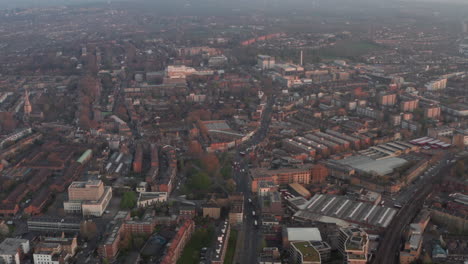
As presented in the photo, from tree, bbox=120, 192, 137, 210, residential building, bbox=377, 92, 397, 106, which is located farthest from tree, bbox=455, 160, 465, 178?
tree, bbox=120, 192, 137, 210

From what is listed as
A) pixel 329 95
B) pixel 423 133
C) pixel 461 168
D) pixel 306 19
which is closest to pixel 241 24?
pixel 306 19

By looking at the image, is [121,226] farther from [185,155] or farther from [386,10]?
[386,10]

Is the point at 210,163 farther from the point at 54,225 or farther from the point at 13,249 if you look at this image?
the point at 13,249

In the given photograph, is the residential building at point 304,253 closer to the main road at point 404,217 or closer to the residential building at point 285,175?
the main road at point 404,217

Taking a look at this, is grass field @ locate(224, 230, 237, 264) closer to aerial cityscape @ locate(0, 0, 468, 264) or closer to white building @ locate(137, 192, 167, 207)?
aerial cityscape @ locate(0, 0, 468, 264)

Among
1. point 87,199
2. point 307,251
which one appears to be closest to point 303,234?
point 307,251

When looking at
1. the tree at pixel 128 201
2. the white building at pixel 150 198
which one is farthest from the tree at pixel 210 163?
the tree at pixel 128 201
